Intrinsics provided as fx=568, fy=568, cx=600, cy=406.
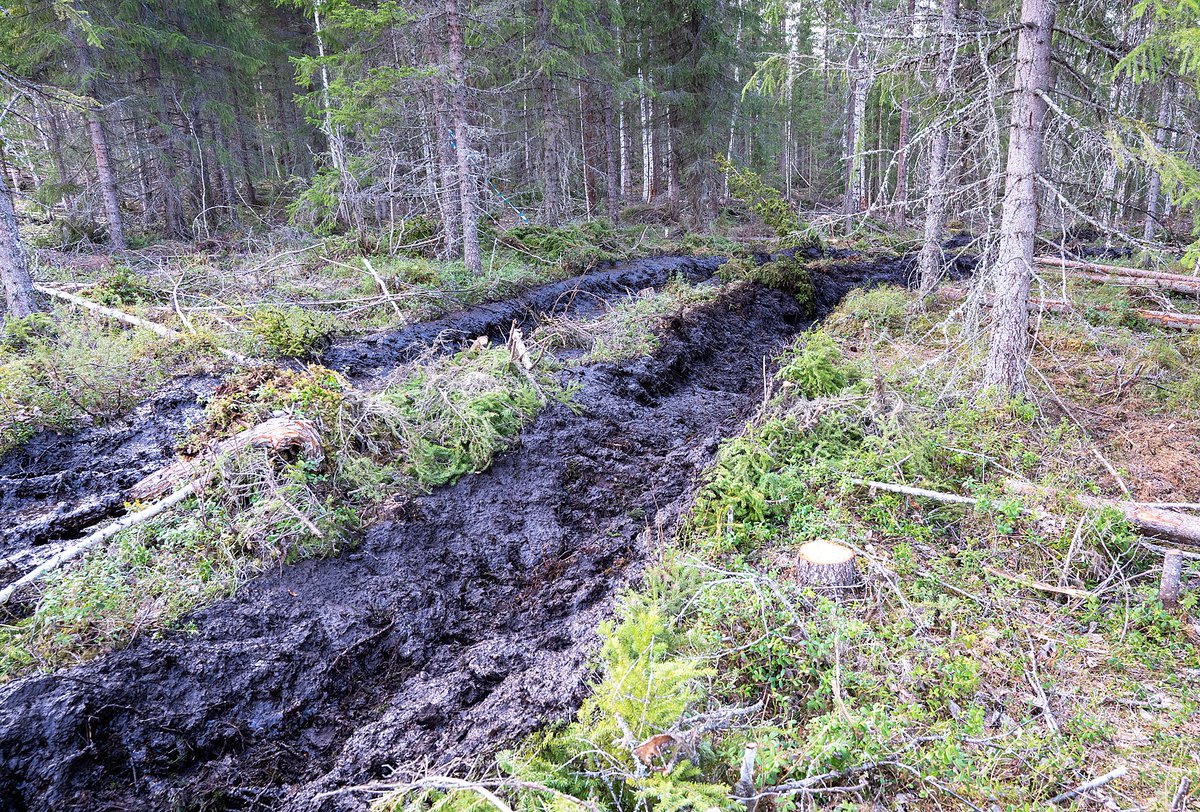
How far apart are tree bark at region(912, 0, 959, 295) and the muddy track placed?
7.23m

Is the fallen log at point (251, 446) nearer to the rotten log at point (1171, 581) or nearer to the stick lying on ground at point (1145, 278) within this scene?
the rotten log at point (1171, 581)

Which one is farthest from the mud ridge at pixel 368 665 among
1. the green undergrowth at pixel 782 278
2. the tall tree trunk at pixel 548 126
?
the tall tree trunk at pixel 548 126

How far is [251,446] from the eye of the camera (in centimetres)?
516

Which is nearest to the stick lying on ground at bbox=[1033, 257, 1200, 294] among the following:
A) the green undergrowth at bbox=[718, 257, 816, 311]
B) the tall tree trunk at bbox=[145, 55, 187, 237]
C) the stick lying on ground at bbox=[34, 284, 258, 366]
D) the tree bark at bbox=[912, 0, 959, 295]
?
the tree bark at bbox=[912, 0, 959, 295]

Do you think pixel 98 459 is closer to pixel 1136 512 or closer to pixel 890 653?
pixel 890 653

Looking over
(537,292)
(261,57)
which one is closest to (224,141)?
(261,57)

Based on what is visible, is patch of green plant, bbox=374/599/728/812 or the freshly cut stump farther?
the freshly cut stump

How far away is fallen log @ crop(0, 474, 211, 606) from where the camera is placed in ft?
13.1

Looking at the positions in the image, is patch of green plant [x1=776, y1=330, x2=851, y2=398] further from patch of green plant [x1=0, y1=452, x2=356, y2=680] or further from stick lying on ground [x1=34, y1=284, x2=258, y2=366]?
stick lying on ground [x1=34, y1=284, x2=258, y2=366]

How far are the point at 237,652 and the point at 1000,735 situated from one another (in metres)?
4.53

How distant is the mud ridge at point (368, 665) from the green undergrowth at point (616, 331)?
10.2 feet

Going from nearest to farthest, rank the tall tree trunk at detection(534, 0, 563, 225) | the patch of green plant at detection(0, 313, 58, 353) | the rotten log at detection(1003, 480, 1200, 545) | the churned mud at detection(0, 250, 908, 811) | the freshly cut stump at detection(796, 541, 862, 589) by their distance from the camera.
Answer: the churned mud at detection(0, 250, 908, 811), the freshly cut stump at detection(796, 541, 862, 589), the rotten log at detection(1003, 480, 1200, 545), the patch of green plant at detection(0, 313, 58, 353), the tall tree trunk at detection(534, 0, 563, 225)

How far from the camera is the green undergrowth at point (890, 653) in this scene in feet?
8.61

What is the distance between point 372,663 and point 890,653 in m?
3.38
